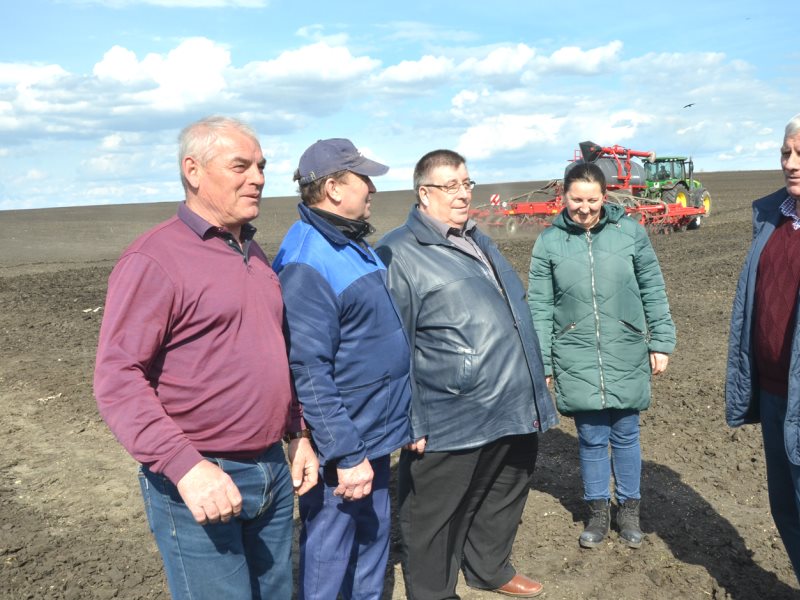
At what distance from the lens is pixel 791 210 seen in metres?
2.77

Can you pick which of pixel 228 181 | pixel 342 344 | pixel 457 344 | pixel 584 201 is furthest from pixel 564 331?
pixel 228 181

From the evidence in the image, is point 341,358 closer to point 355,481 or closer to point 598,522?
point 355,481

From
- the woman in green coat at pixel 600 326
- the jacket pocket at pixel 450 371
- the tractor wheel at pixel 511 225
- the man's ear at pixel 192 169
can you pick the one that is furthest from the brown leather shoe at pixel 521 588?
the tractor wheel at pixel 511 225

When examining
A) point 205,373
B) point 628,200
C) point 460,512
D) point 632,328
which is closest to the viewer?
point 205,373

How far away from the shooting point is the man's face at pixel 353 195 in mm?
2660

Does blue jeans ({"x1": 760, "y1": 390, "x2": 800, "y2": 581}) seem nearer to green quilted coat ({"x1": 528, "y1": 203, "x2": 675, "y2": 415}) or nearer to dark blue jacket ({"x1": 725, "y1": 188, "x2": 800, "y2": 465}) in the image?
dark blue jacket ({"x1": 725, "y1": 188, "x2": 800, "y2": 465})

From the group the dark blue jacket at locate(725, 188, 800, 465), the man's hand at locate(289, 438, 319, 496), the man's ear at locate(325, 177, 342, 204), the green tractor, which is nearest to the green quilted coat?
the dark blue jacket at locate(725, 188, 800, 465)

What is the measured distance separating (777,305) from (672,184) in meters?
19.5

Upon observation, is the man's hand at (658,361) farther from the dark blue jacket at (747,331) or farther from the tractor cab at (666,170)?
the tractor cab at (666,170)

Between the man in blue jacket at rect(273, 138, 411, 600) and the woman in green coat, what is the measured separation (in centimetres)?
117

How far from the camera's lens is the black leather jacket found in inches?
117

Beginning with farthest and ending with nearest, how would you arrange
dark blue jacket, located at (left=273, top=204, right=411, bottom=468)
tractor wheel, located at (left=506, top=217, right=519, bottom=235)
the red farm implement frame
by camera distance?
tractor wheel, located at (left=506, top=217, right=519, bottom=235), the red farm implement frame, dark blue jacket, located at (left=273, top=204, right=411, bottom=468)

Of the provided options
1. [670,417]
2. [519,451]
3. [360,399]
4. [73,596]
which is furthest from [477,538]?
[670,417]

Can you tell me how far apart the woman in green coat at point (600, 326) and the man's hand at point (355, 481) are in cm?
141
